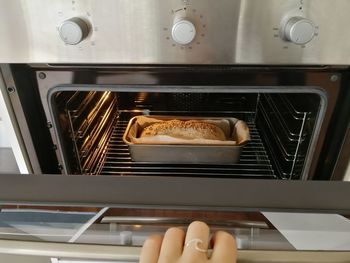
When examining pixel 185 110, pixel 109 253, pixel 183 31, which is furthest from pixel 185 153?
pixel 109 253

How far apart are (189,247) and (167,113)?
2.53 feet

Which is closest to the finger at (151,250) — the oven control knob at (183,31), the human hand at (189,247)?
the human hand at (189,247)

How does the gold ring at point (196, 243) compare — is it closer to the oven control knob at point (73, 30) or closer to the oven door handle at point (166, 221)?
the oven door handle at point (166, 221)

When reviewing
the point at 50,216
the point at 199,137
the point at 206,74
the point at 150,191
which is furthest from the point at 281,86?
the point at 50,216

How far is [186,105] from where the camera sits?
3.70 feet

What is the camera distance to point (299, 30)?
23.9 inches

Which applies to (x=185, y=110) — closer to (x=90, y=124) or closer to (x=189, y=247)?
(x=90, y=124)

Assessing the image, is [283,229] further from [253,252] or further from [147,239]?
[147,239]

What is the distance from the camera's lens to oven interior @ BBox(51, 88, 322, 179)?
871mm

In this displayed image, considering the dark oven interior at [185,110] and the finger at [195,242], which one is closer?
the finger at [195,242]

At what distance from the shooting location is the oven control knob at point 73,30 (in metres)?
0.63

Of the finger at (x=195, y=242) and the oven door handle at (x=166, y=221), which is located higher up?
the oven door handle at (x=166, y=221)

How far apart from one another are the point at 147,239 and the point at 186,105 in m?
0.72

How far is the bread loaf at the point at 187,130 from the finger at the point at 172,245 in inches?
21.9
